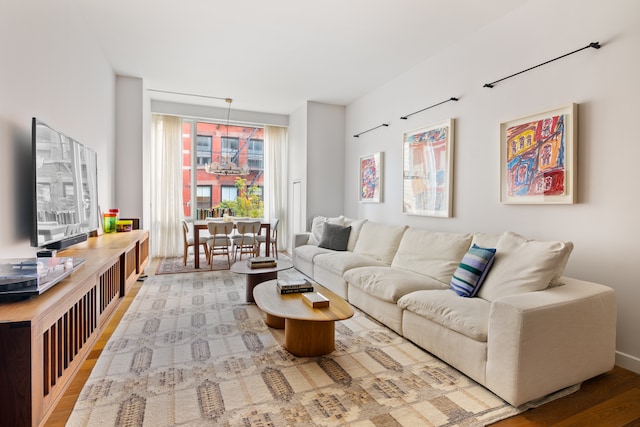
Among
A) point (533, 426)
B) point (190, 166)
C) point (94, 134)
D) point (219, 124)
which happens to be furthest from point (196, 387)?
point (219, 124)

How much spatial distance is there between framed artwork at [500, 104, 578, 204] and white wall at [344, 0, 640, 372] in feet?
0.22

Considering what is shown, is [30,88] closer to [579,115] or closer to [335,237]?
[335,237]

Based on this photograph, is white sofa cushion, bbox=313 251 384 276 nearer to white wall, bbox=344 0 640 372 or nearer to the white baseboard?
white wall, bbox=344 0 640 372

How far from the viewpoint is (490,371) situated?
1.95 meters

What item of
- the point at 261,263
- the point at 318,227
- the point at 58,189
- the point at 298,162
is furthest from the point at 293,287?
the point at 298,162

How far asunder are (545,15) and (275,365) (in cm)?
351

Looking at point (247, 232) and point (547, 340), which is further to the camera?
point (247, 232)

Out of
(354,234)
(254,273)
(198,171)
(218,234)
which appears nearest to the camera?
(254,273)

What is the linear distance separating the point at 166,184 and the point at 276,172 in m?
2.18

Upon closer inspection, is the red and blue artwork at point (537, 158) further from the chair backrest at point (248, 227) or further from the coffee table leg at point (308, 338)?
the chair backrest at point (248, 227)

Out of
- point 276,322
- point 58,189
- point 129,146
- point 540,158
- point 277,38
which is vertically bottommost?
point 276,322

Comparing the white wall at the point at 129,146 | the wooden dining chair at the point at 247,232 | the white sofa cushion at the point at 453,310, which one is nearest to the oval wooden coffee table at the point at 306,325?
the white sofa cushion at the point at 453,310

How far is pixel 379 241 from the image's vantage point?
4168 millimetres

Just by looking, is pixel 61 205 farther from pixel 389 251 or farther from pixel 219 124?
pixel 219 124
